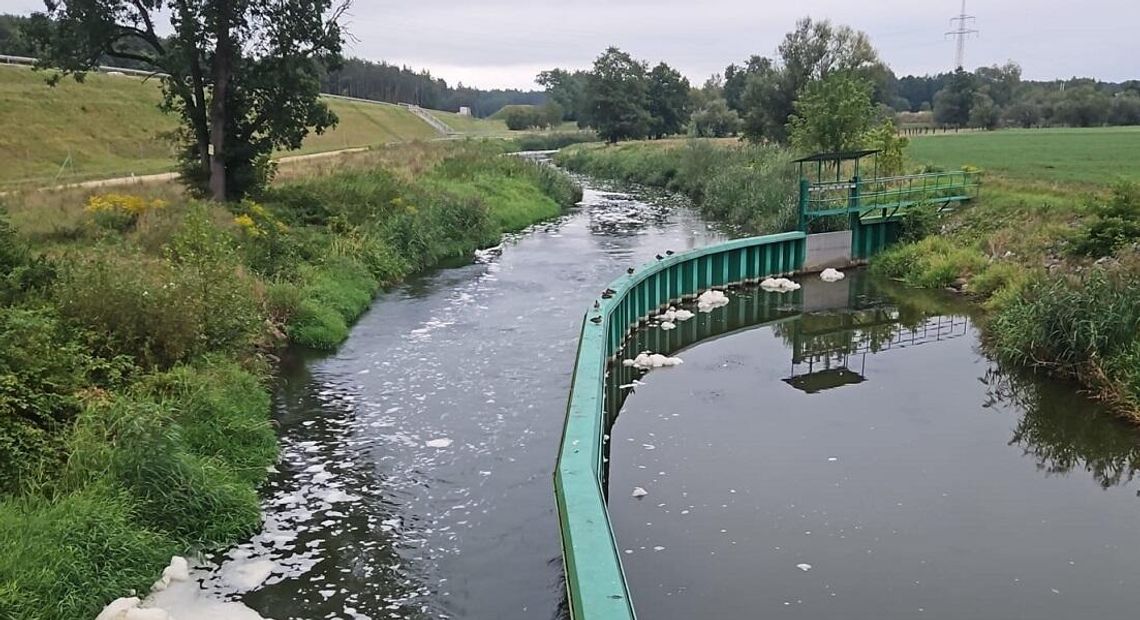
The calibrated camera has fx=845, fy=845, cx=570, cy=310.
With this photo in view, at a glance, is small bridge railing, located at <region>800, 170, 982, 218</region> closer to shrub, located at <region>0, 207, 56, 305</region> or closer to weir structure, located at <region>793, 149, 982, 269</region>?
weir structure, located at <region>793, 149, 982, 269</region>

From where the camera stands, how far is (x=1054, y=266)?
21656 mm

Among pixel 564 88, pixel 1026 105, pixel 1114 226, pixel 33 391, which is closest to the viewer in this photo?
pixel 33 391

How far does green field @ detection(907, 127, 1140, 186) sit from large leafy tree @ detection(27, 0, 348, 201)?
26.0m

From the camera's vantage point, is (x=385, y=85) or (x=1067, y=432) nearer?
(x=1067, y=432)

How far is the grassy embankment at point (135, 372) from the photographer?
27.9ft

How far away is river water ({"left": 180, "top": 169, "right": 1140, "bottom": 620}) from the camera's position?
9062mm

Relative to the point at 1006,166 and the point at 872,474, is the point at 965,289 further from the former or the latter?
the point at 1006,166

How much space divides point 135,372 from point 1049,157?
44.8m

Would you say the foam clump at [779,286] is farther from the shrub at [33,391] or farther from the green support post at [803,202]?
the shrub at [33,391]

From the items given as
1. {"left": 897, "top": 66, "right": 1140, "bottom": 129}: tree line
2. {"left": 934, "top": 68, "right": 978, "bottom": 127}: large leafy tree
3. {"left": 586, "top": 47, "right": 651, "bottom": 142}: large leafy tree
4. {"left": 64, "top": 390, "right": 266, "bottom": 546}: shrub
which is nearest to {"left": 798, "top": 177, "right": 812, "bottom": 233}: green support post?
{"left": 64, "top": 390, "right": 266, "bottom": 546}: shrub

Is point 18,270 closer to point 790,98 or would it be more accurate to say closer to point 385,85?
point 790,98

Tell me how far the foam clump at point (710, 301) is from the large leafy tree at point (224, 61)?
1421cm

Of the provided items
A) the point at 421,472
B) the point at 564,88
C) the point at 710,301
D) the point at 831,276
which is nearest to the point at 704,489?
the point at 421,472

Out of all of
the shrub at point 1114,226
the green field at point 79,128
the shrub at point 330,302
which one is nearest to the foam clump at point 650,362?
the shrub at point 330,302
